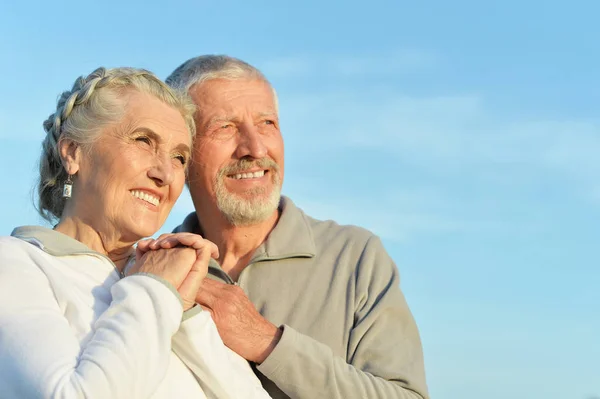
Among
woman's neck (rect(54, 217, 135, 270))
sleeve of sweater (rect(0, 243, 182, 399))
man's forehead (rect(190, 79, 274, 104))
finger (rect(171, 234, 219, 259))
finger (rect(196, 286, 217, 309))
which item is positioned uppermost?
man's forehead (rect(190, 79, 274, 104))

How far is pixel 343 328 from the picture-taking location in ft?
13.4

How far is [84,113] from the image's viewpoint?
133 inches

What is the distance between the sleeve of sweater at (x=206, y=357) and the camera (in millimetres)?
2934

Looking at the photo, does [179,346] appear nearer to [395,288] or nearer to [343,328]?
[343,328]

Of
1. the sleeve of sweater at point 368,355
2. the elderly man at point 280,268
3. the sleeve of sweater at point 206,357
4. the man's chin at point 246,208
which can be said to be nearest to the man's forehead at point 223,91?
the elderly man at point 280,268

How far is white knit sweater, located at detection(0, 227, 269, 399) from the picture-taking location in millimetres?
2531

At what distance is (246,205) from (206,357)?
153cm

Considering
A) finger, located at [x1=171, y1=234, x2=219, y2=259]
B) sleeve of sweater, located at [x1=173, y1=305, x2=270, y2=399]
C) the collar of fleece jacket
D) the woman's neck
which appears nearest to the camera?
sleeve of sweater, located at [x1=173, y1=305, x2=270, y2=399]

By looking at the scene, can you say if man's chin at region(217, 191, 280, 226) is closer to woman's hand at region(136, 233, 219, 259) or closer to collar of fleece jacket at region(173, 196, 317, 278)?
collar of fleece jacket at region(173, 196, 317, 278)

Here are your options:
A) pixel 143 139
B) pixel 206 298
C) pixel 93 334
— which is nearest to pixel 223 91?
pixel 143 139

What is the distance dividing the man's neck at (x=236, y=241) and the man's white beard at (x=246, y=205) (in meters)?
0.04

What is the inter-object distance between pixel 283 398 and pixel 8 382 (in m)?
1.45

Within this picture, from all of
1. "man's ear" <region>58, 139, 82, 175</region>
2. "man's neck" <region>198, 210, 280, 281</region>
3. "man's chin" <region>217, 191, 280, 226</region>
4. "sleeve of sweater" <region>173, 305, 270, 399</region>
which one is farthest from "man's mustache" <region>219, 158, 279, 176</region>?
"sleeve of sweater" <region>173, 305, 270, 399</region>

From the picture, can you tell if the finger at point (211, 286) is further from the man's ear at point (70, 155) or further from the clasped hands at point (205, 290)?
the man's ear at point (70, 155)
